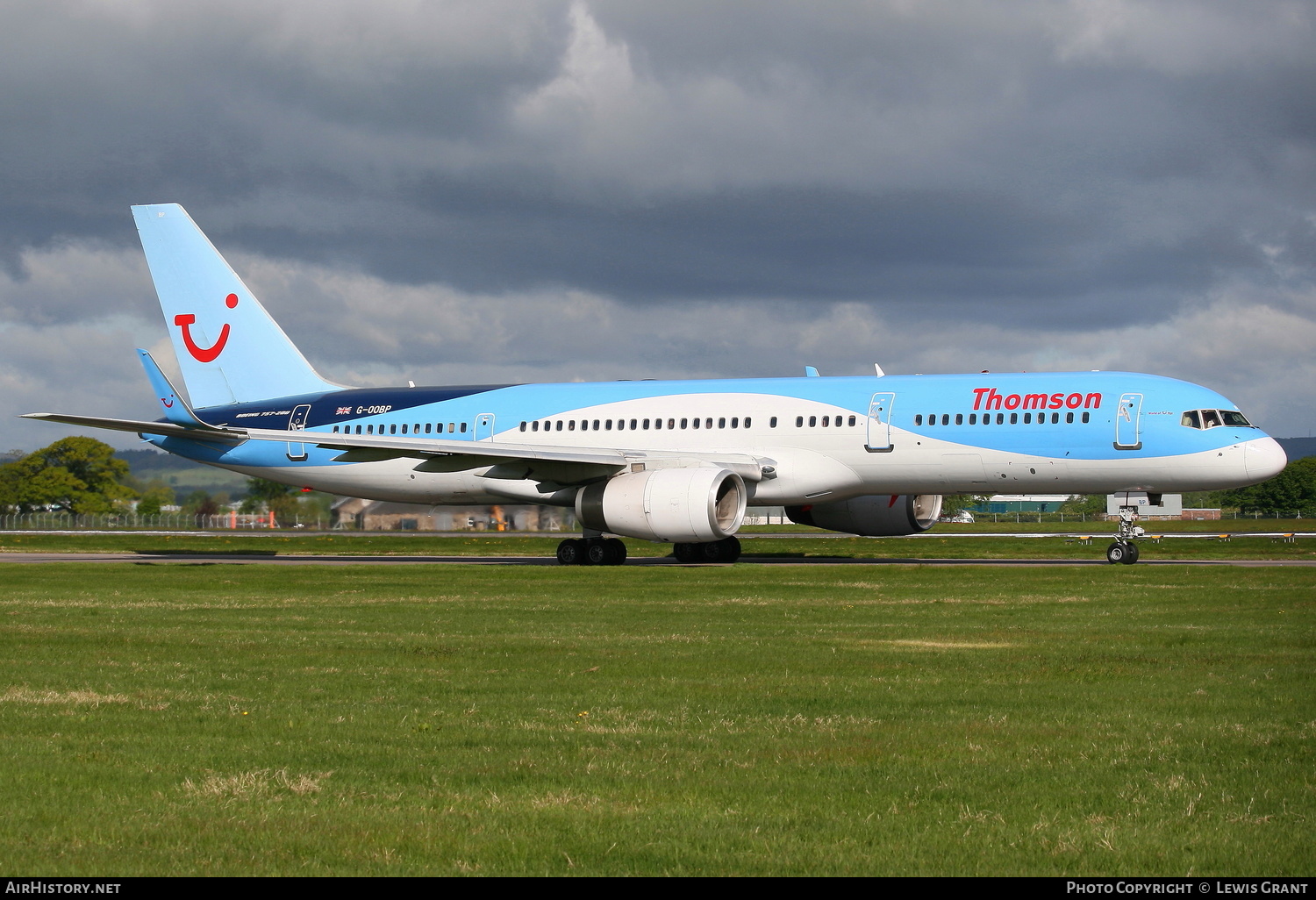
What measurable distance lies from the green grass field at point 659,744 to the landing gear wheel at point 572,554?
1512 cm

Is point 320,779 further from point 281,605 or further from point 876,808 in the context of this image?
point 281,605

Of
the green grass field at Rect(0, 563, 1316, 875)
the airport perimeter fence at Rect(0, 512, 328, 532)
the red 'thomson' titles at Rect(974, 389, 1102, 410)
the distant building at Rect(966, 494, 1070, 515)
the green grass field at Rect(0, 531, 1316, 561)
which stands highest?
the red 'thomson' titles at Rect(974, 389, 1102, 410)

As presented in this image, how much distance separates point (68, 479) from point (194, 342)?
6590cm

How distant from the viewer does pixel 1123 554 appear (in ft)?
100

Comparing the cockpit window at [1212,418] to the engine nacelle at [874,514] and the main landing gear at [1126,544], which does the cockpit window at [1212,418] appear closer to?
the main landing gear at [1126,544]

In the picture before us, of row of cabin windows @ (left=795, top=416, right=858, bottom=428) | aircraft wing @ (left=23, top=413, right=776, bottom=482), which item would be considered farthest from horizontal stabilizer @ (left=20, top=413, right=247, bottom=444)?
row of cabin windows @ (left=795, top=416, right=858, bottom=428)

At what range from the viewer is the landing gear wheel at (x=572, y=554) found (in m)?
33.0

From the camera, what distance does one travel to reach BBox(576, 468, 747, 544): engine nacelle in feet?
96.7

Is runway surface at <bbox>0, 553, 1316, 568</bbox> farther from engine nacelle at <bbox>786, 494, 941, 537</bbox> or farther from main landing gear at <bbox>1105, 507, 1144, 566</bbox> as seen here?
engine nacelle at <bbox>786, 494, 941, 537</bbox>

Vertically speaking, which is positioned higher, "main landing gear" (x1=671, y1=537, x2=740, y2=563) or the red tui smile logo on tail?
the red tui smile logo on tail

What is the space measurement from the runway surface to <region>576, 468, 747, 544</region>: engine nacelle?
2.19 m

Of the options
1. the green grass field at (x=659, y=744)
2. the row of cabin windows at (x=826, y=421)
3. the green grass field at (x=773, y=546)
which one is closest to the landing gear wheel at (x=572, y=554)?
the row of cabin windows at (x=826, y=421)

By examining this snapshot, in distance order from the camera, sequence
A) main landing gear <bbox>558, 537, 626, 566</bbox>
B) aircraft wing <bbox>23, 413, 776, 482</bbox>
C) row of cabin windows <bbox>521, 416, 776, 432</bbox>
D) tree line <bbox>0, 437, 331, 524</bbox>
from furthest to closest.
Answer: tree line <bbox>0, 437, 331, 524</bbox> < row of cabin windows <bbox>521, 416, 776, 432</bbox> < main landing gear <bbox>558, 537, 626, 566</bbox> < aircraft wing <bbox>23, 413, 776, 482</bbox>
